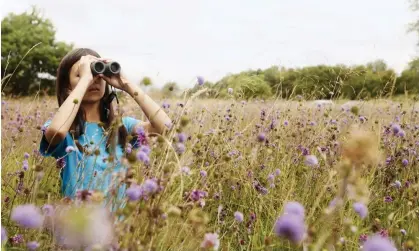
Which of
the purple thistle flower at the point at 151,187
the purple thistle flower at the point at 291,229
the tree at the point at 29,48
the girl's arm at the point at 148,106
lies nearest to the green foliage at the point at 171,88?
the girl's arm at the point at 148,106

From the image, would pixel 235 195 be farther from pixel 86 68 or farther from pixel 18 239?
pixel 18 239

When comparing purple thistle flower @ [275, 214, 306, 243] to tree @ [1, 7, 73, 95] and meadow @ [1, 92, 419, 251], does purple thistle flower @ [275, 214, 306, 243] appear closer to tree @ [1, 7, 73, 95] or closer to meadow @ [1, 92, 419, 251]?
meadow @ [1, 92, 419, 251]

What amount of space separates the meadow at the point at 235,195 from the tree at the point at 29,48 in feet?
59.5

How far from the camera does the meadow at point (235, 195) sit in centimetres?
113

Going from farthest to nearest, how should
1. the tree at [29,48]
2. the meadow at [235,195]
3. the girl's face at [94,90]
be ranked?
the tree at [29,48] < the girl's face at [94,90] < the meadow at [235,195]

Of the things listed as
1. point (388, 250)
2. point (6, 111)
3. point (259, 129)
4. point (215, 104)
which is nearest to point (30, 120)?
point (6, 111)

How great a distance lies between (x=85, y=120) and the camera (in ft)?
8.49

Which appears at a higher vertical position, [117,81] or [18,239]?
[117,81]

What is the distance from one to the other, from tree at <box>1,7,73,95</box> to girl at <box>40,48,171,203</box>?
18.2 m

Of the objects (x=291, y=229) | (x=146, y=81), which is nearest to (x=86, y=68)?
(x=146, y=81)

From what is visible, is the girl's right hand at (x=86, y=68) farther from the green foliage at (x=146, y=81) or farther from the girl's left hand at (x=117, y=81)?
the green foliage at (x=146, y=81)

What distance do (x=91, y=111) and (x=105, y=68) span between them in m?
0.43

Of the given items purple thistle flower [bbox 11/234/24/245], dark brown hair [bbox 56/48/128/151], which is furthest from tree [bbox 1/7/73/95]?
purple thistle flower [bbox 11/234/24/245]

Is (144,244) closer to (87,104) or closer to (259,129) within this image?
(87,104)
